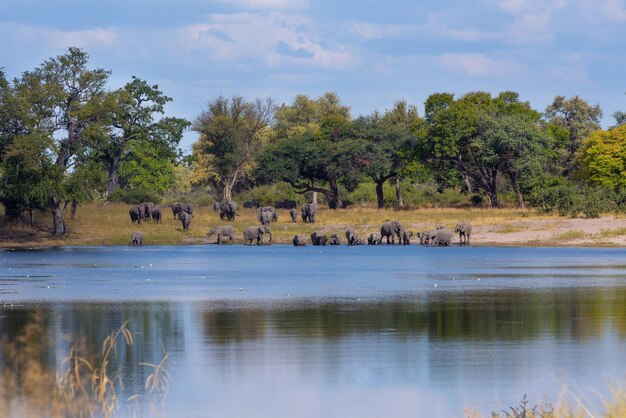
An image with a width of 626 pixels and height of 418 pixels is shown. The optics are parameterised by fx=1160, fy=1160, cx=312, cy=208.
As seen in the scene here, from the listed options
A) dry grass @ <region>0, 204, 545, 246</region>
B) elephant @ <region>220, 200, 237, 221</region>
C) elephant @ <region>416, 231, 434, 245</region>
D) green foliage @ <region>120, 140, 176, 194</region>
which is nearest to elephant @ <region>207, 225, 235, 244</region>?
dry grass @ <region>0, 204, 545, 246</region>

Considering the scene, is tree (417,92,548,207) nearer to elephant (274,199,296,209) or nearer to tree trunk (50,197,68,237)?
elephant (274,199,296,209)

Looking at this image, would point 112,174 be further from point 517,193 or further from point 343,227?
point 517,193

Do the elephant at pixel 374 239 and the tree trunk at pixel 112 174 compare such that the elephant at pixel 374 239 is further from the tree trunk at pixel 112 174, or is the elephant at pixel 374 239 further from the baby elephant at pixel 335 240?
the tree trunk at pixel 112 174

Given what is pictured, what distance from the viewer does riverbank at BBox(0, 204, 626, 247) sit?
67312 millimetres

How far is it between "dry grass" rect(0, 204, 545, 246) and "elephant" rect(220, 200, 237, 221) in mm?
644

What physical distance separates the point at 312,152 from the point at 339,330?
75045 mm

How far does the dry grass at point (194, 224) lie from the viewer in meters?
72.8

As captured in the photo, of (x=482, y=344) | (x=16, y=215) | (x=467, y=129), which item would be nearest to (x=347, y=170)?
(x=467, y=129)

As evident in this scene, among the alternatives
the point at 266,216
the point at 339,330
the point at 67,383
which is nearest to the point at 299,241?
the point at 266,216

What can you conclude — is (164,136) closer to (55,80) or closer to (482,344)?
(55,80)

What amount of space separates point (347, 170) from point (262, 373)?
78170 millimetres

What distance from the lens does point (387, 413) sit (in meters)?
16.6

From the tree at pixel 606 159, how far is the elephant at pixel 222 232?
96.2 feet

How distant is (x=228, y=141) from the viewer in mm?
121438
